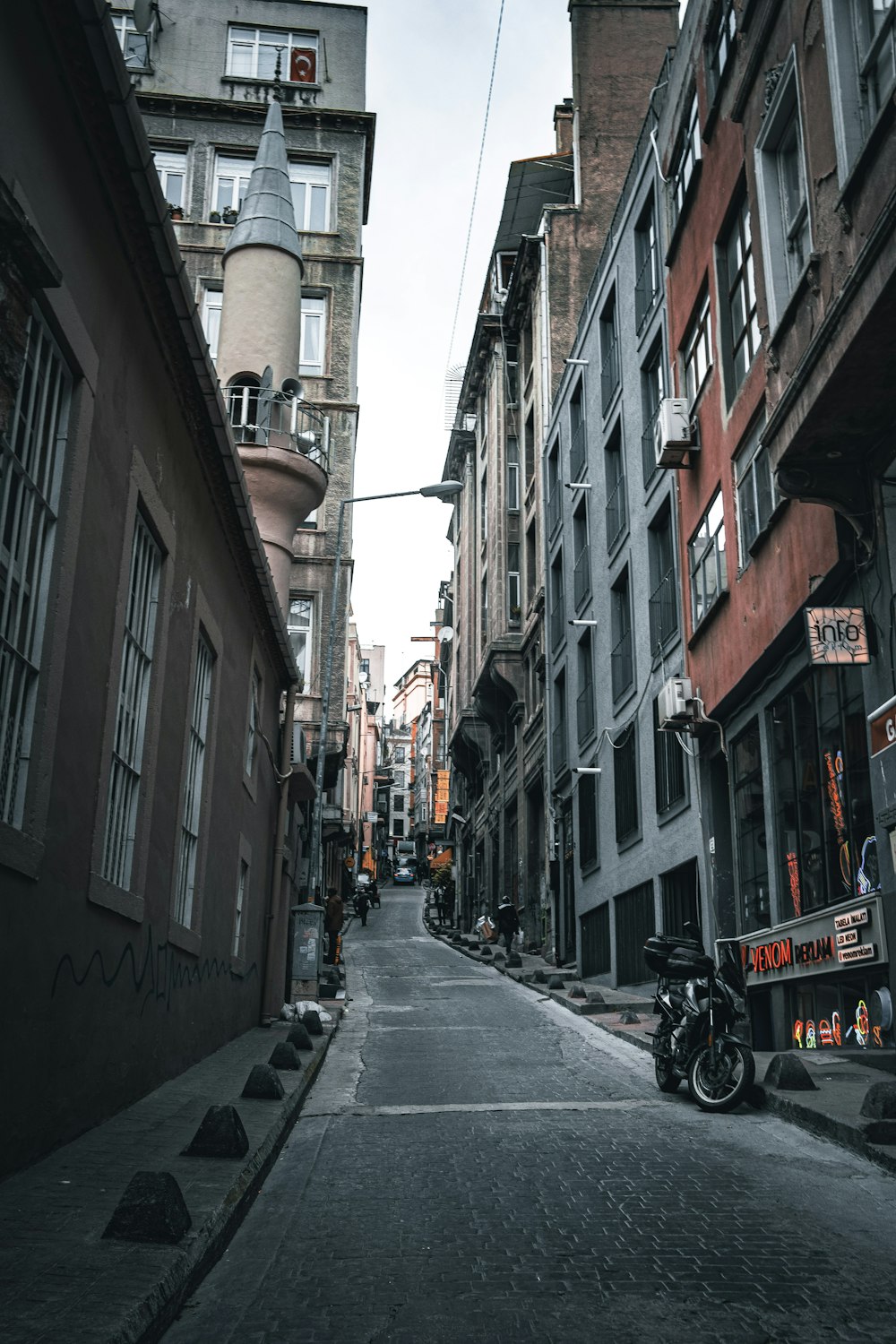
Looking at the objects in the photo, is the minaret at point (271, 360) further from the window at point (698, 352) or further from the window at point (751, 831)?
the window at point (751, 831)

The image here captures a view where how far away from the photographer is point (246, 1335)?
4.67 meters

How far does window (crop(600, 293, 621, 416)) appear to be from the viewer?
26.7 metres

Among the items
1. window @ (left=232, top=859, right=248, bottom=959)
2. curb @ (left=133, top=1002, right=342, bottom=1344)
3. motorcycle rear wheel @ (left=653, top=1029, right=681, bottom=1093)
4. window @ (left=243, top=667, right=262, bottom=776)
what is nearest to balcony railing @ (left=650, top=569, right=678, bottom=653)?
window @ (left=243, top=667, right=262, bottom=776)

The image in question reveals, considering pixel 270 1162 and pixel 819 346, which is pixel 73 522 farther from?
pixel 819 346

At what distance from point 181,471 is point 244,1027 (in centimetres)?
839

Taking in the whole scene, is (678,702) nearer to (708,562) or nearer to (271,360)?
(708,562)

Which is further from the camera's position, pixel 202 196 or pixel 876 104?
pixel 202 196

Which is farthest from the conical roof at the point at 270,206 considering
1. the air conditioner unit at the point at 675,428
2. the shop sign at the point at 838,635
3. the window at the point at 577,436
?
the shop sign at the point at 838,635

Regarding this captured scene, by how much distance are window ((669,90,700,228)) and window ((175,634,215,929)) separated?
35.2ft

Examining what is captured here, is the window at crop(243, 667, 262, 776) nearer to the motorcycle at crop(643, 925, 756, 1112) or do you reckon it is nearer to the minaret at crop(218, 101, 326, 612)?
the minaret at crop(218, 101, 326, 612)

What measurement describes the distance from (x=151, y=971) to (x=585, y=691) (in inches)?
810

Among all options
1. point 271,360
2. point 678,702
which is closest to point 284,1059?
point 678,702

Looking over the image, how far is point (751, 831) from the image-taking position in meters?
16.1

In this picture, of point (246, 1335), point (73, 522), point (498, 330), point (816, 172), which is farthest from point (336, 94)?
point (246, 1335)
